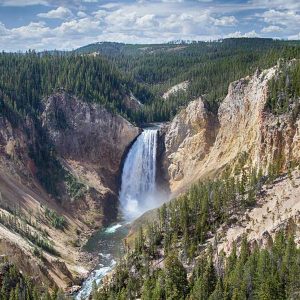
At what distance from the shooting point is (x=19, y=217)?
284 feet

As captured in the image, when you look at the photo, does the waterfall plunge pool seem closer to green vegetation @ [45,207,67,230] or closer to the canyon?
the canyon

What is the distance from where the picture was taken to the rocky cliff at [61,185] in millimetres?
76688

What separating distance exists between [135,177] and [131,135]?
37.6 feet

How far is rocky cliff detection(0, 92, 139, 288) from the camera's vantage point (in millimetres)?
76688

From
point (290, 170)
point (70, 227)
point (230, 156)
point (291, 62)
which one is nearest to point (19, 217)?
point (70, 227)

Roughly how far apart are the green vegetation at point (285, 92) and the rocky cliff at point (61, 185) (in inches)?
1647

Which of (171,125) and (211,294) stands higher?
(171,125)

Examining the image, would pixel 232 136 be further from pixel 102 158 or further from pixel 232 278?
pixel 232 278

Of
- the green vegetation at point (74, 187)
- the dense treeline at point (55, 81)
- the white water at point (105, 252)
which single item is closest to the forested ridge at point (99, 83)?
the dense treeline at point (55, 81)

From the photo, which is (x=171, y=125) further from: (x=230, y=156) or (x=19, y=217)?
(x=19, y=217)

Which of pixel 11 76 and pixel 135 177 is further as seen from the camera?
pixel 11 76

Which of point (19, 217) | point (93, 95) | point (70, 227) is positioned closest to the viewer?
point (19, 217)

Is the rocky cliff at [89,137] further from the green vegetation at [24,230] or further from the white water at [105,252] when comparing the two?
the green vegetation at [24,230]

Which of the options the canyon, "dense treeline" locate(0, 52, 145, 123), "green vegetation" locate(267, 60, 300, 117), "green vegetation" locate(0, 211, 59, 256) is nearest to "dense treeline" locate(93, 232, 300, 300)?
the canyon
